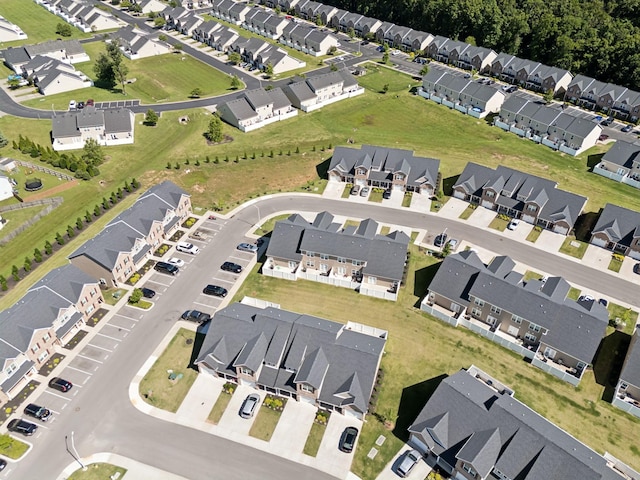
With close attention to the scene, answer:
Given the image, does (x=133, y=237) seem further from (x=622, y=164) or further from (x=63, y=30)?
(x=63, y=30)

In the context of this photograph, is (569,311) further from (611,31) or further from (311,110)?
(611,31)

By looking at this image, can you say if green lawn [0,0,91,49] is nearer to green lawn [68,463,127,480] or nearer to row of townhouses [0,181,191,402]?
row of townhouses [0,181,191,402]

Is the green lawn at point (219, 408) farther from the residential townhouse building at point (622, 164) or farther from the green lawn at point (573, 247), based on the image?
the residential townhouse building at point (622, 164)

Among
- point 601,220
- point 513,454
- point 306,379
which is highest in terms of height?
point 601,220

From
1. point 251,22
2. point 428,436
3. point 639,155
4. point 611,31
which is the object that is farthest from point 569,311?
point 251,22

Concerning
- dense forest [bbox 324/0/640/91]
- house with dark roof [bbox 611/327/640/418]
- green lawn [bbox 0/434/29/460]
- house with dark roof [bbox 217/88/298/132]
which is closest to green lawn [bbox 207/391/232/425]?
green lawn [bbox 0/434/29/460]

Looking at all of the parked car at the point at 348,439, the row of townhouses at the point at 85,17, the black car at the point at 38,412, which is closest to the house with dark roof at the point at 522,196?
the parked car at the point at 348,439
